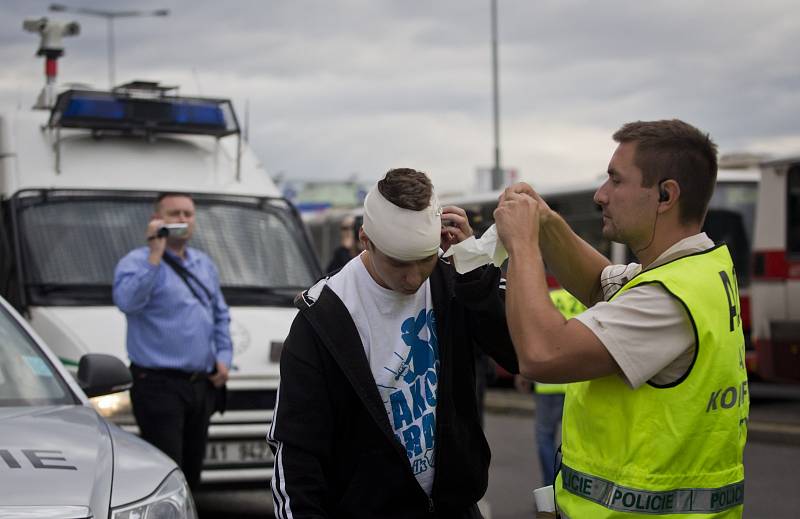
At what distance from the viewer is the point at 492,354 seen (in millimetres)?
3523

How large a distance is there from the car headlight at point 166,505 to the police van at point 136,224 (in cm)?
292

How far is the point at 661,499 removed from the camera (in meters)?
2.88

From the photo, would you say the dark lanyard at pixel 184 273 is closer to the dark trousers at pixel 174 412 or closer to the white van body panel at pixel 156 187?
the dark trousers at pixel 174 412

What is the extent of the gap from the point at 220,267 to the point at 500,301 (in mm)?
5146

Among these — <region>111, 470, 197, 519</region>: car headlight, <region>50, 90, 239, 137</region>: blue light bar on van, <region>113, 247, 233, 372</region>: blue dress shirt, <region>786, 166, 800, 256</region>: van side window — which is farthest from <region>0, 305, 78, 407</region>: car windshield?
<region>786, 166, 800, 256</region>: van side window

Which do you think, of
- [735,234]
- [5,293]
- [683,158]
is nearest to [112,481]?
[683,158]

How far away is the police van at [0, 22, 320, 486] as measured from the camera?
7.45 m

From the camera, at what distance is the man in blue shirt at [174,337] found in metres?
6.48

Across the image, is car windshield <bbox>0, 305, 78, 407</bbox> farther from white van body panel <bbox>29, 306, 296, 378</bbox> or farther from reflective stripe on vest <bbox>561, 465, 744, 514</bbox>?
reflective stripe on vest <bbox>561, 465, 744, 514</bbox>

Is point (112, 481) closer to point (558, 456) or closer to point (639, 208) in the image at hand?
point (558, 456)

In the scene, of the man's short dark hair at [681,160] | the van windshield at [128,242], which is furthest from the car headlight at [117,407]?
the man's short dark hair at [681,160]

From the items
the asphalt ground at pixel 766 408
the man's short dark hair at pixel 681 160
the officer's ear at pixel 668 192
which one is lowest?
the asphalt ground at pixel 766 408

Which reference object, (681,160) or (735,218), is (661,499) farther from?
(735,218)

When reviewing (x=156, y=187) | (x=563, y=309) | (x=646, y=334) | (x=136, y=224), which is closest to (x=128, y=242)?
(x=136, y=224)
